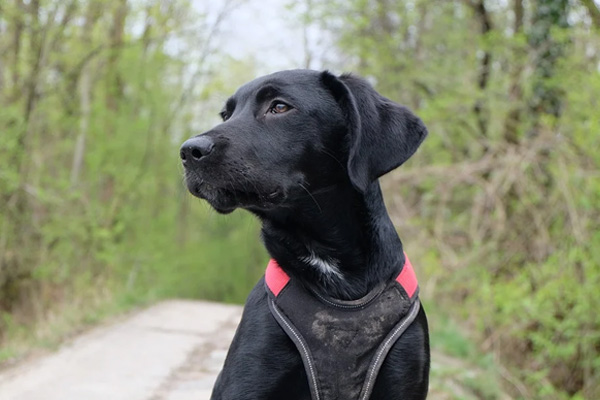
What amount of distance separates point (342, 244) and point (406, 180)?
5.50m

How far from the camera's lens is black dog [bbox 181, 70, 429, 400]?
2621 millimetres

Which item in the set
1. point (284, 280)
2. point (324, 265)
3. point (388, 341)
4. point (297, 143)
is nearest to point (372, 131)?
point (297, 143)

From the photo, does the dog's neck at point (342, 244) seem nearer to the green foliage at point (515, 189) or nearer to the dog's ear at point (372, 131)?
the dog's ear at point (372, 131)

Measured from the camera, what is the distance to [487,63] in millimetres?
9984

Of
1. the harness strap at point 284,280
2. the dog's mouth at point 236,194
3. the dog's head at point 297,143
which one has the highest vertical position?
the dog's head at point 297,143

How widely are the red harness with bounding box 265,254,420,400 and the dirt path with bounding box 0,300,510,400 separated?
5.26 ft

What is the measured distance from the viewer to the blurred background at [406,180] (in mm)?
6336

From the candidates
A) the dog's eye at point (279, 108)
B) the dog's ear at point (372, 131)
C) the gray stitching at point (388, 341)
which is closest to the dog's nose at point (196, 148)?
the dog's eye at point (279, 108)

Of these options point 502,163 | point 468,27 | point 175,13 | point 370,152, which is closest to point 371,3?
point 468,27

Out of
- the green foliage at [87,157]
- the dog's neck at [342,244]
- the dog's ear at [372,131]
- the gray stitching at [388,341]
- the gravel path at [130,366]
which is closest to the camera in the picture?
the gray stitching at [388,341]

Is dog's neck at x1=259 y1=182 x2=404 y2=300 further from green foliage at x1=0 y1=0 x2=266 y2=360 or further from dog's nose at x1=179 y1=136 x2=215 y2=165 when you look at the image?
green foliage at x1=0 y1=0 x2=266 y2=360

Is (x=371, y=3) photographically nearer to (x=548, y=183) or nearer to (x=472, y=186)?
(x=472, y=186)

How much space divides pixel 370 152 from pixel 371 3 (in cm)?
868

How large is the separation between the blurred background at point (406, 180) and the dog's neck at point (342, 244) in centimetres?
275
